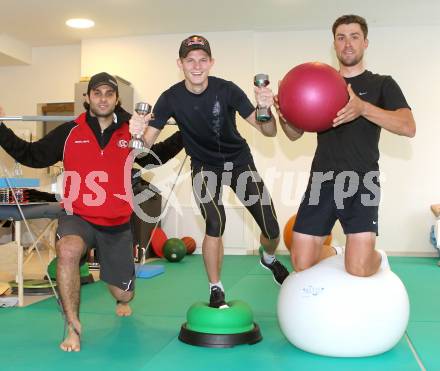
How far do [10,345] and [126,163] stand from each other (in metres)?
1.29

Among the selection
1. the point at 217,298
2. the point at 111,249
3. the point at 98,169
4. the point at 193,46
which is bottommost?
the point at 217,298

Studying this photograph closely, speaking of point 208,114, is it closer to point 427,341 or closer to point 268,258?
point 268,258

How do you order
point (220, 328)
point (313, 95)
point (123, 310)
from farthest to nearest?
point (123, 310) < point (220, 328) < point (313, 95)

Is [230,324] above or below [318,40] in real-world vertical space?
below

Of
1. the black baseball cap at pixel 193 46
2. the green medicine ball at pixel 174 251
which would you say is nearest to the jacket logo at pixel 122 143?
the black baseball cap at pixel 193 46

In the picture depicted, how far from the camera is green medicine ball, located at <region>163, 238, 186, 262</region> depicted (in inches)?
271

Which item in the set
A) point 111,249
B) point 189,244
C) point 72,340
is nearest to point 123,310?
point 111,249

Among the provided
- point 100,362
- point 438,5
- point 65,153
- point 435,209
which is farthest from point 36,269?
point 438,5

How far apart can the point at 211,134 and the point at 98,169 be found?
30.6 inches

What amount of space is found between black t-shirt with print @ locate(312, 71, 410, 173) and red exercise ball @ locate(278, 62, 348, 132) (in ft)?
0.94

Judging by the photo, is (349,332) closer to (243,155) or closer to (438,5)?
(243,155)

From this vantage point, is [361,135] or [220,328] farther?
[220,328]

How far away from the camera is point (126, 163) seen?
3572 mm

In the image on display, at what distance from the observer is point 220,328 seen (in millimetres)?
3129
